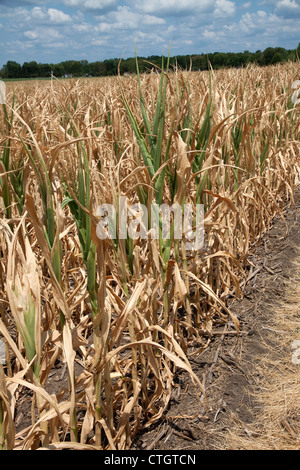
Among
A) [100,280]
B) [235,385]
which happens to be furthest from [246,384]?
[100,280]

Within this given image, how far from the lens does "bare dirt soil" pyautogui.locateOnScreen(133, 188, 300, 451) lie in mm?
1466

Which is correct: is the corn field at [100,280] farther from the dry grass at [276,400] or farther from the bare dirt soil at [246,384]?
the dry grass at [276,400]

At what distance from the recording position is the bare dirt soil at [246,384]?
1466mm

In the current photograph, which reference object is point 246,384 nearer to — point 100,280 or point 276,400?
point 276,400

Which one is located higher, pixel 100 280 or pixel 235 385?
pixel 100 280

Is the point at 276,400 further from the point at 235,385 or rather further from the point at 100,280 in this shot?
the point at 100,280

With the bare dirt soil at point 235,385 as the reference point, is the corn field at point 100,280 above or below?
above

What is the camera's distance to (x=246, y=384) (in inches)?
67.9

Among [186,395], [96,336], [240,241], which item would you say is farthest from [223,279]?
[96,336]

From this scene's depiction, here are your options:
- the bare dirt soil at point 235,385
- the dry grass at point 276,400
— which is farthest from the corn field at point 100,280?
the dry grass at point 276,400

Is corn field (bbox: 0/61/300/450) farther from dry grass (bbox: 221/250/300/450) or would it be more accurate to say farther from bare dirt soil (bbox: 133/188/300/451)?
dry grass (bbox: 221/250/300/450)

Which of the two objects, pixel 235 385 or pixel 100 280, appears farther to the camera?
pixel 235 385

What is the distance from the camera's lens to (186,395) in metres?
1.67

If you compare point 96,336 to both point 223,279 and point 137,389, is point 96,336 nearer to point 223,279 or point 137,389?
point 137,389
